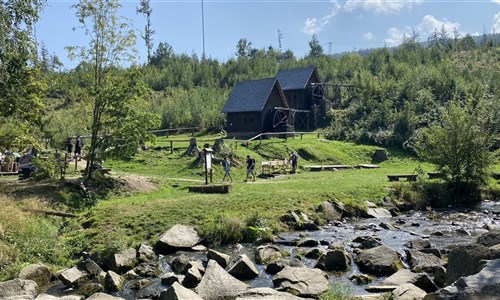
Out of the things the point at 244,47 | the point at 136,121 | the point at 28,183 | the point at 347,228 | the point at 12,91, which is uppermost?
the point at 244,47

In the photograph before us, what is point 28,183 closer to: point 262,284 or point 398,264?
point 262,284

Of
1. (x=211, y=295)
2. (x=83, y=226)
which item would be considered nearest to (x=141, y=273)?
(x=211, y=295)

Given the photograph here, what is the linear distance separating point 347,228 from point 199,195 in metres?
7.58

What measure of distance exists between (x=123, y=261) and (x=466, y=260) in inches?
423

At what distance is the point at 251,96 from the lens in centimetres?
5519

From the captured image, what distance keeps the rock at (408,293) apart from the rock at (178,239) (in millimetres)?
8907

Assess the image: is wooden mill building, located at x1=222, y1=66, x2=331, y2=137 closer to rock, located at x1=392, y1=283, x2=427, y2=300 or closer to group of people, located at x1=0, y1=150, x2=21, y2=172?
group of people, located at x1=0, y1=150, x2=21, y2=172

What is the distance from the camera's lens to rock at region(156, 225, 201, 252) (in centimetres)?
1756

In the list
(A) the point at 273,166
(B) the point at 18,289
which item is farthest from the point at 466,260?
(A) the point at 273,166

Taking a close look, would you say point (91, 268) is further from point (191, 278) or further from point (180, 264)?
point (191, 278)

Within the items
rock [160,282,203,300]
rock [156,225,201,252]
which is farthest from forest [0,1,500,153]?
rock [160,282,203,300]

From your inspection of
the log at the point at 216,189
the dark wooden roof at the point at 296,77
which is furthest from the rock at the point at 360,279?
the dark wooden roof at the point at 296,77

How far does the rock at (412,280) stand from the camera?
40.2 feet

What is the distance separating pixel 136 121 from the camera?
26.6 metres
